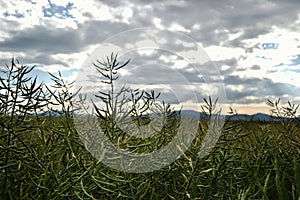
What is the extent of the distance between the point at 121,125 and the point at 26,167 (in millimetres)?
290

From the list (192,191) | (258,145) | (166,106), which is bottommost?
(192,191)

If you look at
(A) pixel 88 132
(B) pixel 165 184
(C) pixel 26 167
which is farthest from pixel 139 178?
(C) pixel 26 167

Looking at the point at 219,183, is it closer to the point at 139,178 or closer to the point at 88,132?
the point at 139,178

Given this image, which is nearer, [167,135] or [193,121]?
[167,135]

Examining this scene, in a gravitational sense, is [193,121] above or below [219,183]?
above

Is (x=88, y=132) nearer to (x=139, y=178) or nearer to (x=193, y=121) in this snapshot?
(x=139, y=178)

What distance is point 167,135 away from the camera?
1.27 metres

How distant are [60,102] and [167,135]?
0.35 meters

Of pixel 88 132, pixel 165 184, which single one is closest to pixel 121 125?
pixel 88 132

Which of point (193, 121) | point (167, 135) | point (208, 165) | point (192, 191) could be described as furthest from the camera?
point (193, 121)

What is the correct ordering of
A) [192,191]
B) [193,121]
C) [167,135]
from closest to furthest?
1. [192,191]
2. [167,135]
3. [193,121]

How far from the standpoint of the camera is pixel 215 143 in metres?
1.16

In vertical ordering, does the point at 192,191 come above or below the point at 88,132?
below

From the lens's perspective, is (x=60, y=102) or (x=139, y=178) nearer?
(x=139, y=178)
